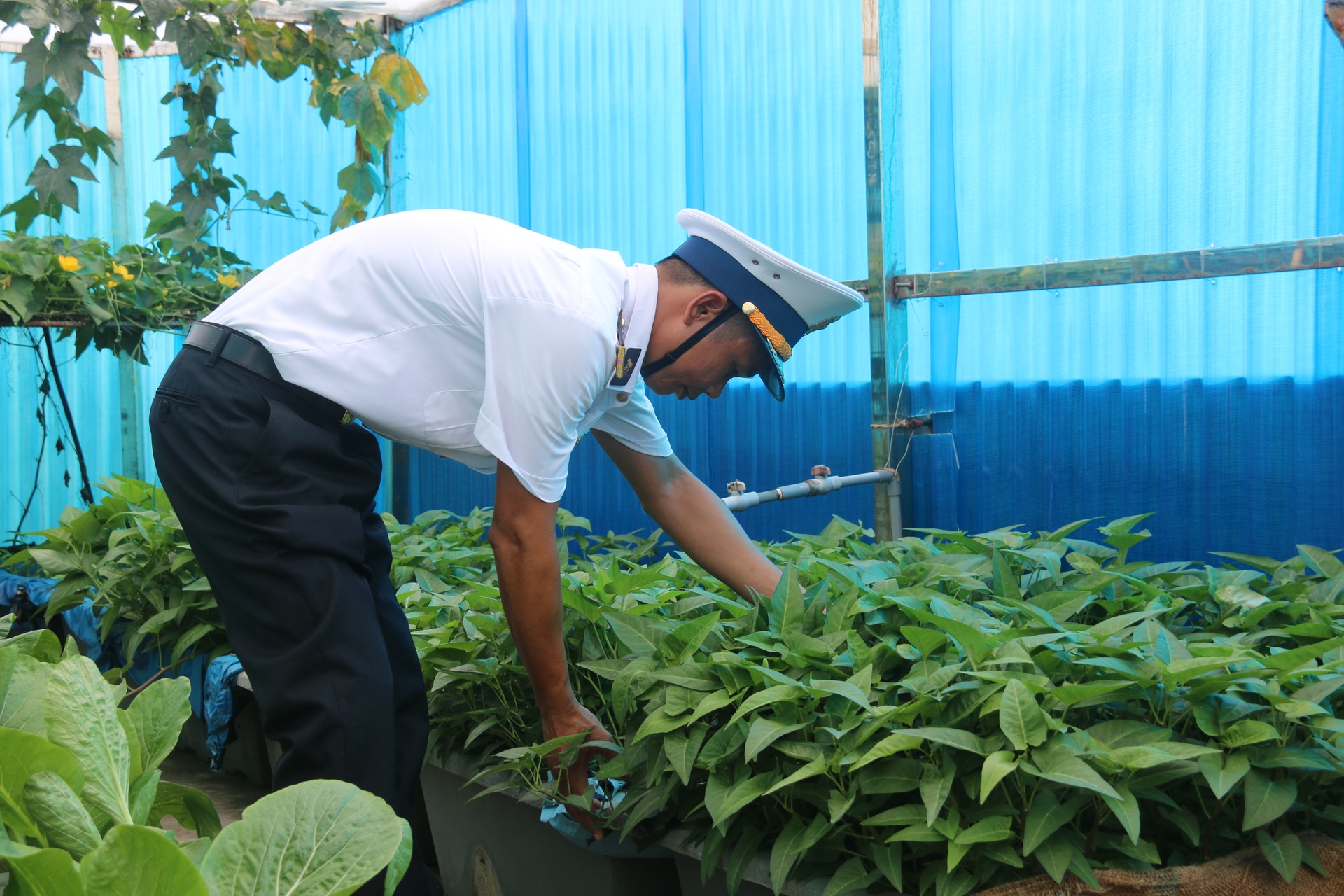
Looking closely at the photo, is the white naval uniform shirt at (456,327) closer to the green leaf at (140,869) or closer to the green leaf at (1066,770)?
the green leaf at (1066,770)

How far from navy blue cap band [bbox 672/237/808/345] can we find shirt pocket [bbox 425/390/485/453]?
1.24 feet

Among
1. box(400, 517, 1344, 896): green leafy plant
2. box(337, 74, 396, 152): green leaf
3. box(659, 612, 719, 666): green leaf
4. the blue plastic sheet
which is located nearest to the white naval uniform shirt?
box(659, 612, 719, 666): green leaf

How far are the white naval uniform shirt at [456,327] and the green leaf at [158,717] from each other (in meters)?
0.79

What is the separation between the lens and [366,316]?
1.52 meters

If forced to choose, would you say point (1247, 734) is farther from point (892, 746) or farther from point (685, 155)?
point (685, 155)

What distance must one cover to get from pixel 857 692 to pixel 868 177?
183cm

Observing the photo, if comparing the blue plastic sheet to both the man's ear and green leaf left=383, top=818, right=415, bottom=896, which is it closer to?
the man's ear

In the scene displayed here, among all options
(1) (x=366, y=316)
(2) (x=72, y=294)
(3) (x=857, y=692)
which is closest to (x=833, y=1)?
(1) (x=366, y=316)

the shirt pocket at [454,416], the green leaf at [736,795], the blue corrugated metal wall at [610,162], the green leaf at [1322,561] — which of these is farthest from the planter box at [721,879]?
the blue corrugated metal wall at [610,162]

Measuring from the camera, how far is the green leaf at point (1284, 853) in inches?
45.3

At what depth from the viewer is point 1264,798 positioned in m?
1.15

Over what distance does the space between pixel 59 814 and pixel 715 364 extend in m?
1.21

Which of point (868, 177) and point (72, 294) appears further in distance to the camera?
point (72, 294)

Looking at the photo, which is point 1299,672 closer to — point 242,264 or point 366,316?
point 366,316
